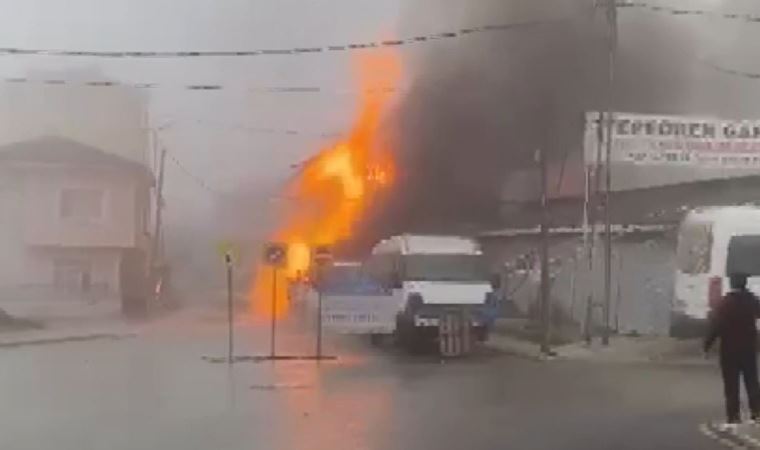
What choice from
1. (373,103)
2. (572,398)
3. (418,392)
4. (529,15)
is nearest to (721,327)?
(572,398)

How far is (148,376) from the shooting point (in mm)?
17406

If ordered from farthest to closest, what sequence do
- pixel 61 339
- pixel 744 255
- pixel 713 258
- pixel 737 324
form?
pixel 61 339
pixel 713 258
pixel 744 255
pixel 737 324

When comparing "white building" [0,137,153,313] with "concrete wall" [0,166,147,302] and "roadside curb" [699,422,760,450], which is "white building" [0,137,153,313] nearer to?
"concrete wall" [0,166,147,302]

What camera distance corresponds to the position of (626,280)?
24.2 m

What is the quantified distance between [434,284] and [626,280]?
4.42 metres

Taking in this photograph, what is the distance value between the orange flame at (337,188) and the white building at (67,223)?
6.24m

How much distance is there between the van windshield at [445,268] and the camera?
22328 millimetres

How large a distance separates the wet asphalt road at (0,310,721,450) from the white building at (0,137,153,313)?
72.2 feet

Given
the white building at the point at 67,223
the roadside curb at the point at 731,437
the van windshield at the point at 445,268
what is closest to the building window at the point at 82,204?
the white building at the point at 67,223

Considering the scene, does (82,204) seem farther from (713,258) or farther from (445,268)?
(713,258)

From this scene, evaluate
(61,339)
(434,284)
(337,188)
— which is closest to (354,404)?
(434,284)

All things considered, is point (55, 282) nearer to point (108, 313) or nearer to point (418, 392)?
point (108, 313)

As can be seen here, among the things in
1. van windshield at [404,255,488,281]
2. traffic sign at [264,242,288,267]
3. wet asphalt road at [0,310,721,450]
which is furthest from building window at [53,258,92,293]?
traffic sign at [264,242,288,267]

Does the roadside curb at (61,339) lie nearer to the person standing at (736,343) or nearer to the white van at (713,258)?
the white van at (713,258)
